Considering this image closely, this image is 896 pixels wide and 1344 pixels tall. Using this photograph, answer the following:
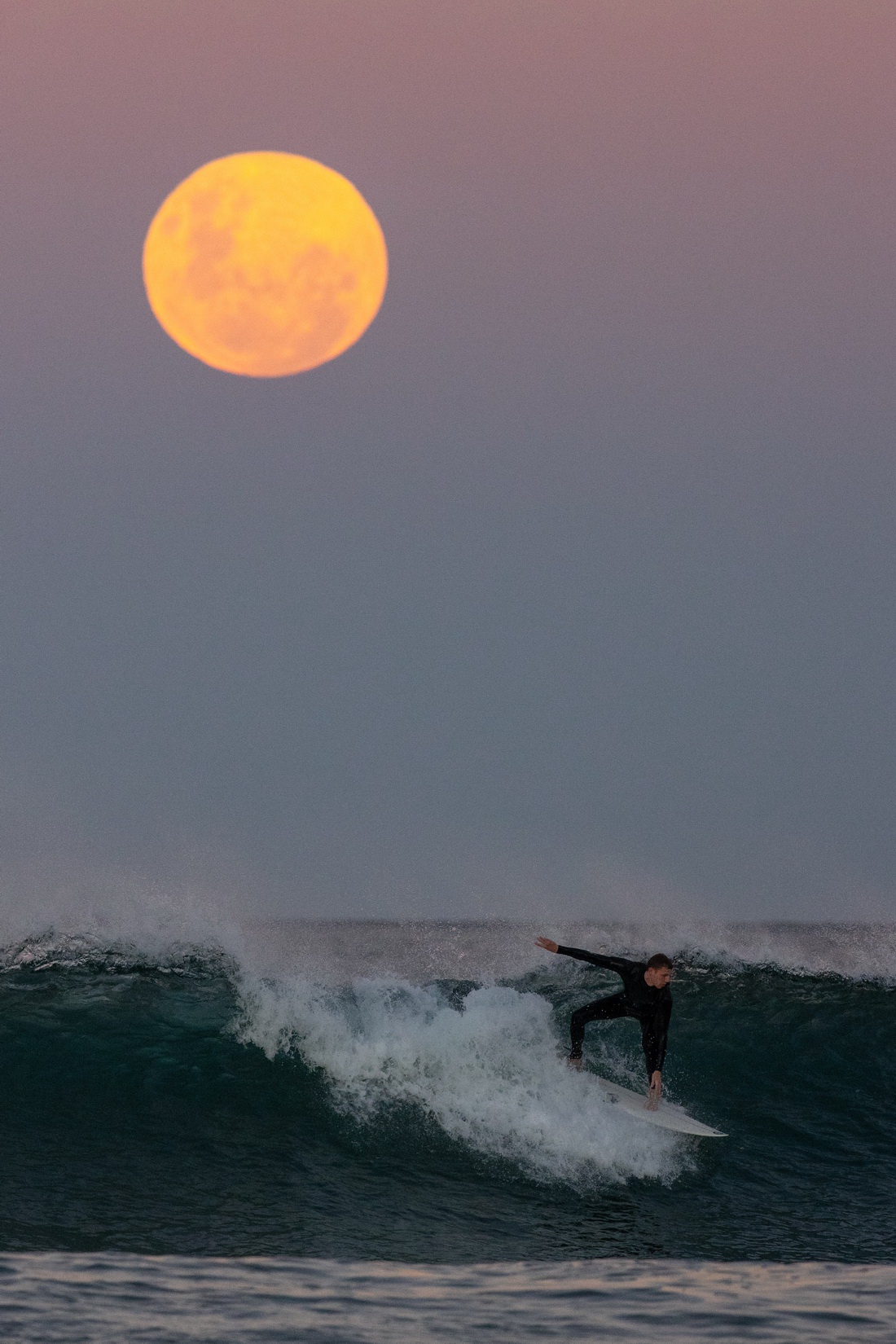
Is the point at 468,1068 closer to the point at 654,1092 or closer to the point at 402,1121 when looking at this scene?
the point at 402,1121

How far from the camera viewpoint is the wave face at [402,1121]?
8.22 meters

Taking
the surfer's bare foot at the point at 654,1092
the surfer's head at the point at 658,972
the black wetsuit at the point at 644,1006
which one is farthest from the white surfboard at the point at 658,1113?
the surfer's head at the point at 658,972

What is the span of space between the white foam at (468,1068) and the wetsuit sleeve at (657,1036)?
532 mm

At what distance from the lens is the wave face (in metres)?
8.22

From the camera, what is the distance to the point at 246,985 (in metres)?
12.7

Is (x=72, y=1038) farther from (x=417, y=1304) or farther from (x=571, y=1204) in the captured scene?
(x=417, y=1304)

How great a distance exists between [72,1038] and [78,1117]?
6.41 feet

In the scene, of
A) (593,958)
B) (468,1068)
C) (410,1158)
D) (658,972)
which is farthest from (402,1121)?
(658,972)

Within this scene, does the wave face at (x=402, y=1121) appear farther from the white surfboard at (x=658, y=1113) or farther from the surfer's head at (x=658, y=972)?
the surfer's head at (x=658, y=972)

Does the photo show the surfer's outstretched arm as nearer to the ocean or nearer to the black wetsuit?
the black wetsuit

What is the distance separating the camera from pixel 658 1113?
10.1 meters

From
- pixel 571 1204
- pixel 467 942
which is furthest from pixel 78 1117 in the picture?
pixel 467 942

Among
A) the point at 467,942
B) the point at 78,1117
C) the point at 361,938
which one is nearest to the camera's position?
the point at 78,1117

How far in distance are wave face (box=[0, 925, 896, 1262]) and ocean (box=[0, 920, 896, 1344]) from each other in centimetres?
3
